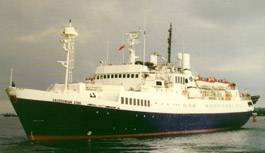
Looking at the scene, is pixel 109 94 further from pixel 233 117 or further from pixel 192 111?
pixel 233 117

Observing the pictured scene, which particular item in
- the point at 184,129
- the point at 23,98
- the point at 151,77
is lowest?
the point at 184,129

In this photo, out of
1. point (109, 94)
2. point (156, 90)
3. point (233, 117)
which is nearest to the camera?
point (109, 94)

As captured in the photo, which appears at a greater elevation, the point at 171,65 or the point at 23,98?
the point at 171,65

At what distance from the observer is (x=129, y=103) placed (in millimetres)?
30906

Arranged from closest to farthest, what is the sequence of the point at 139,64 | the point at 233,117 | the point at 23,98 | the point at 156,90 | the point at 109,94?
the point at 23,98, the point at 109,94, the point at 156,90, the point at 139,64, the point at 233,117

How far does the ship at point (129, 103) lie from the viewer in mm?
26594

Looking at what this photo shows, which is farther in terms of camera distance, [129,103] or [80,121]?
[129,103]

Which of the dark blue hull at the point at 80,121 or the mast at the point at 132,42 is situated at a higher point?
the mast at the point at 132,42

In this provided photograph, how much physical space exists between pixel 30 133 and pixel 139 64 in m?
15.9

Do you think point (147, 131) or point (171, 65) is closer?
point (147, 131)

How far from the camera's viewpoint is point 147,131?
32.8 metres

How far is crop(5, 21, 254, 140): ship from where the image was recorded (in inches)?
1047

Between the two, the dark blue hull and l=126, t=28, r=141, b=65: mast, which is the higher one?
l=126, t=28, r=141, b=65: mast

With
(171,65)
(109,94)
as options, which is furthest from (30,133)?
(171,65)
